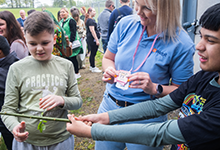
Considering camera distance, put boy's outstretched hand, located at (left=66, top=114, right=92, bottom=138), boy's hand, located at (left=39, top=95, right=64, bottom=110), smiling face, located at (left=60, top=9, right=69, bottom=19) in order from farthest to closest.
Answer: smiling face, located at (left=60, top=9, right=69, bottom=19)
boy's hand, located at (left=39, top=95, right=64, bottom=110)
boy's outstretched hand, located at (left=66, top=114, right=92, bottom=138)

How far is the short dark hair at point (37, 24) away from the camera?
143 cm

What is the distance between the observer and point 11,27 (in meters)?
2.47

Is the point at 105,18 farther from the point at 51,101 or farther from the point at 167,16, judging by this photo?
the point at 51,101

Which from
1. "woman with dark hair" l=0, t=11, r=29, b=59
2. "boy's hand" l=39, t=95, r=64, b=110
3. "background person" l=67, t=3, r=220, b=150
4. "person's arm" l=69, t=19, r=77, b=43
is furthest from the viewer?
"person's arm" l=69, t=19, r=77, b=43

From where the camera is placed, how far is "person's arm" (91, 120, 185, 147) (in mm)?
901

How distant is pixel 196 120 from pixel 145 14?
2.83 ft

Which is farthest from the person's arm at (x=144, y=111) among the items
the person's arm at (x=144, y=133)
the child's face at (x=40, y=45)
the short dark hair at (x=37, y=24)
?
the short dark hair at (x=37, y=24)

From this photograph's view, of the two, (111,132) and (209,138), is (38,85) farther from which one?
(209,138)

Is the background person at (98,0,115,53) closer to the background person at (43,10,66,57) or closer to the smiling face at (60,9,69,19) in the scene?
the smiling face at (60,9,69,19)

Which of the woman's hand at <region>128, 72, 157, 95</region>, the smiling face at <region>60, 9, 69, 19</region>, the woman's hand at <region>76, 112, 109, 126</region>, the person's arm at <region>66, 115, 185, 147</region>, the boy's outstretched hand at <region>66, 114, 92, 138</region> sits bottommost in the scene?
the woman's hand at <region>76, 112, 109, 126</region>

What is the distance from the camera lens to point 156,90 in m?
1.34

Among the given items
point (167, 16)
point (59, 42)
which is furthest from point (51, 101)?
point (59, 42)

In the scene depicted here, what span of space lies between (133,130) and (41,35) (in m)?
1.11


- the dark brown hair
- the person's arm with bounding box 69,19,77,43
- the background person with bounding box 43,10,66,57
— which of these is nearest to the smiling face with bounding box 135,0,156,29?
the dark brown hair
